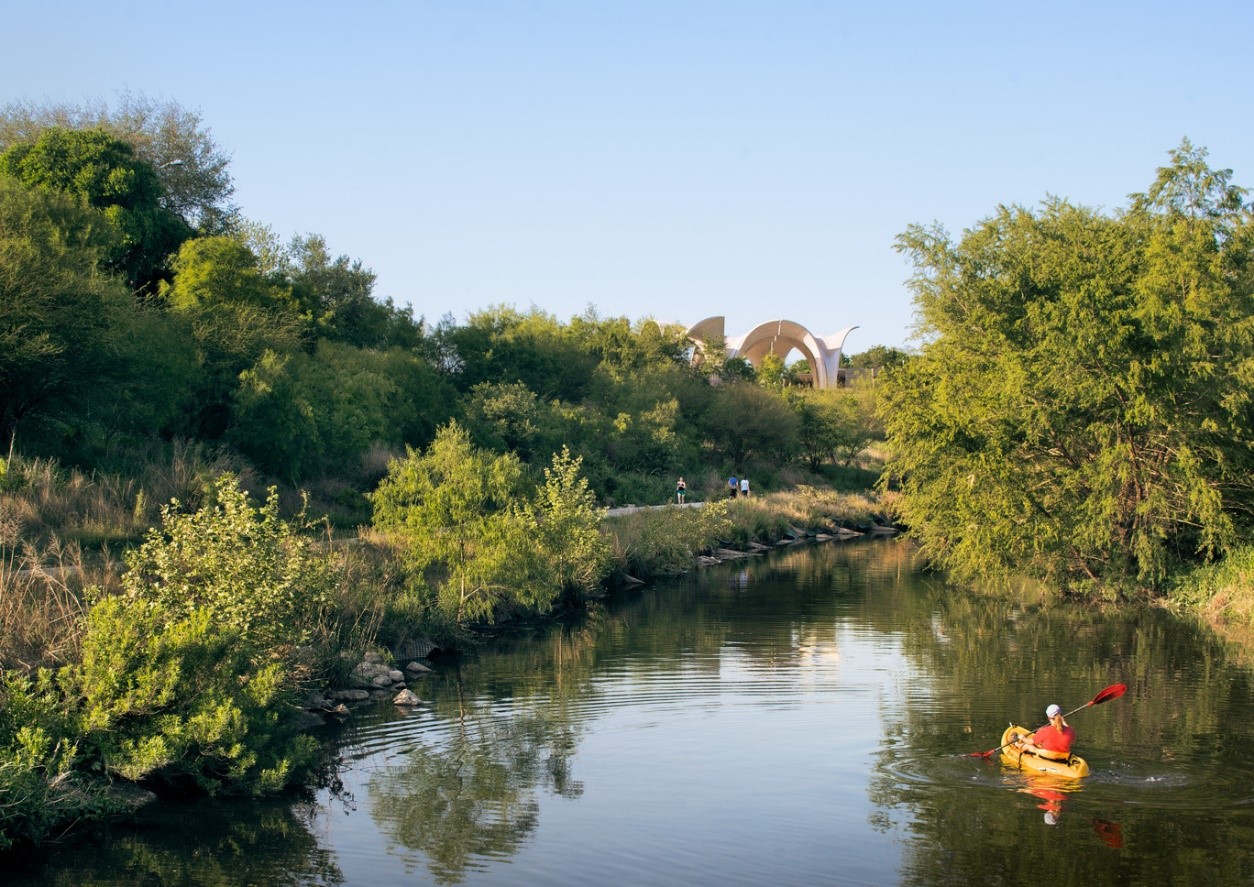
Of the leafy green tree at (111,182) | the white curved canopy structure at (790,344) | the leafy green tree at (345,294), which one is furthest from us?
the white curved canopy structure at (790,344)

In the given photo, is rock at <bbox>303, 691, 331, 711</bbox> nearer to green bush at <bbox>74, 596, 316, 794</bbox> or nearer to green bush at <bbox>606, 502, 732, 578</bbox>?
green bush at <bbox>74, 596, 316, 794</bbox>

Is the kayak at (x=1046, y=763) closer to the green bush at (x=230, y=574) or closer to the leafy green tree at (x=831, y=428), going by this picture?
the green bush at (x=230, y=574)

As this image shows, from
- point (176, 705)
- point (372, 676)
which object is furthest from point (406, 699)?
point (176, 705)

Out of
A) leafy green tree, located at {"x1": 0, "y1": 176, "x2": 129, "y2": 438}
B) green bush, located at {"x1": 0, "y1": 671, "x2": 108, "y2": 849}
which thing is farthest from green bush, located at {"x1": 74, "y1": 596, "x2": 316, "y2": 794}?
leafy green tree, located at {"x1": 0, "y1": 176, "x2": 129, "y2": 438}

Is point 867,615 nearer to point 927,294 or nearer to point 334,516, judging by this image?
point 927,294

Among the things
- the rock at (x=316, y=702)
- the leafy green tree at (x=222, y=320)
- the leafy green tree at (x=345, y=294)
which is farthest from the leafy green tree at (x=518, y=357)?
the rock at (x=316, y=702)

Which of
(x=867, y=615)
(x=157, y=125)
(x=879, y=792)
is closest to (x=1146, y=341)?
(x=867, y=615)

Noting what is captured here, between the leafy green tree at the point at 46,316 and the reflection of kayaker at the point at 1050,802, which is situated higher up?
the leafy green tree at the point at 46,316

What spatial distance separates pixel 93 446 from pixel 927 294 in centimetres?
2228

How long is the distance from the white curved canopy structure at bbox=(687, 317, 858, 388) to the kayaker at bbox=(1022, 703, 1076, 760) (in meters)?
95.5

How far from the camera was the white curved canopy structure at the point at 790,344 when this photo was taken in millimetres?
113875

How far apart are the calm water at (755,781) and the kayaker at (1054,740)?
46 centimetres

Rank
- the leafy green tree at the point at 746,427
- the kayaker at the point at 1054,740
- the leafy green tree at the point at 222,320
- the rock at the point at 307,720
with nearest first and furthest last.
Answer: the kayaker at the point at 1054,740 → the rock at the point at 307,720 → the leafy green tree at the point at 222,320 → the leafy green tree at the point at 746,427

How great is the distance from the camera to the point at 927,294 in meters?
33.4
